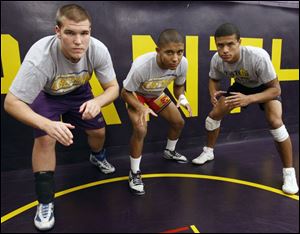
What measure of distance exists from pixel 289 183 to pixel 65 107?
6.23ft

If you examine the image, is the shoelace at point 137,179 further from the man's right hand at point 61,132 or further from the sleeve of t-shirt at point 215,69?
the sleeve of t-shirt at point 215,69

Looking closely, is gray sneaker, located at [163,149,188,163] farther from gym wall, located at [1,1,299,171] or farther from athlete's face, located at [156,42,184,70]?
athlete's face, located at [156,42,184,70]

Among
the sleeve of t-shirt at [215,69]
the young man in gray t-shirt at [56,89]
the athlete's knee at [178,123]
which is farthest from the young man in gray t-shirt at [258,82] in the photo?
the young man in gray t-shirt at [56,89]

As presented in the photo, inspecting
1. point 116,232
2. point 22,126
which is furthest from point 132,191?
point 22,126

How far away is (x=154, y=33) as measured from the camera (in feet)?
9.80

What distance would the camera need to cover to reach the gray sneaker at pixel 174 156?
9.61 ft

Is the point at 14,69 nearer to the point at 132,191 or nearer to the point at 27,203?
the point at 27,203

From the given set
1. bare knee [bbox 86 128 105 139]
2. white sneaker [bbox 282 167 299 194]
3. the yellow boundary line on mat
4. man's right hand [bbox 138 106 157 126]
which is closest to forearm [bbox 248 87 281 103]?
white sneaker [bbox 282 167 299 194]

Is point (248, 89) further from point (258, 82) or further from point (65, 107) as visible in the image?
point (65, 107)

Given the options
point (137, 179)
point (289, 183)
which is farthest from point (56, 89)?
point (289, 183)

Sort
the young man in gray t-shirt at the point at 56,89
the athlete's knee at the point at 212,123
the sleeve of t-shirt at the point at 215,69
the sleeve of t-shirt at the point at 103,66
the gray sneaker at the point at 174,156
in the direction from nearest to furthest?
the young man in gray t-shirt at the point at 56,89 < the sleeve of t-shirt at the point at 103,66 < the sleeve of t-shirt at the point at 215,69 < the athlete's knee at the point at 212,123 < the gray sneaker at the point at 174,156

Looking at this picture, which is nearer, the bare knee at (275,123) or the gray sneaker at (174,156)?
the bare knee at (275,123)

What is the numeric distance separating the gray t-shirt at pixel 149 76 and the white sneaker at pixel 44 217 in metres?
1.10

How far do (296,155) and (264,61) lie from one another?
1396 mm
